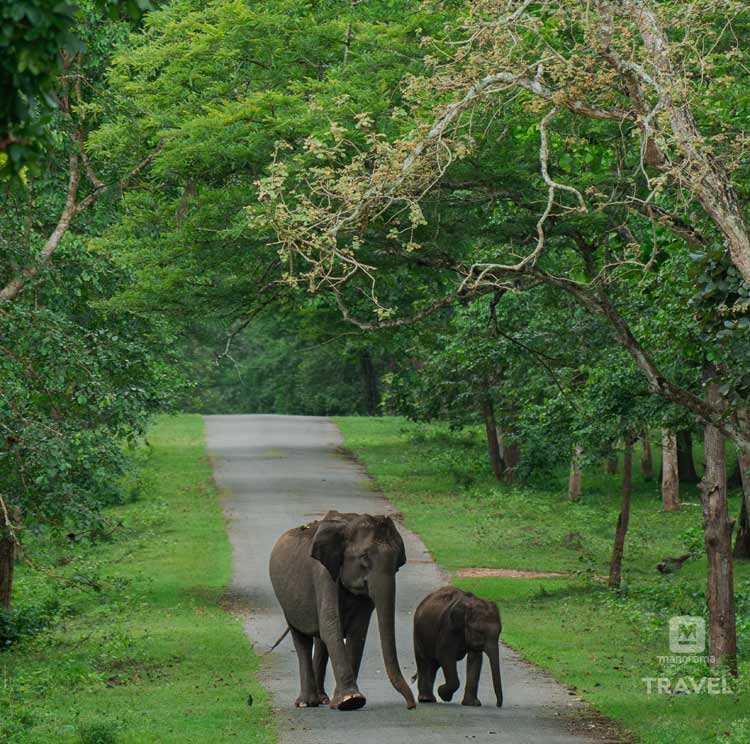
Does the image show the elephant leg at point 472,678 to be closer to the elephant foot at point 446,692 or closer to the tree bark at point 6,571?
the elephant foot at point 446,692

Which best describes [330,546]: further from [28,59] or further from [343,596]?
[28,59]

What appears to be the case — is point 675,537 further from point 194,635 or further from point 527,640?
point 194,635

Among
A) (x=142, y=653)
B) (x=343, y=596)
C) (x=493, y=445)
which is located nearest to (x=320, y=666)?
(x=343, y=596)

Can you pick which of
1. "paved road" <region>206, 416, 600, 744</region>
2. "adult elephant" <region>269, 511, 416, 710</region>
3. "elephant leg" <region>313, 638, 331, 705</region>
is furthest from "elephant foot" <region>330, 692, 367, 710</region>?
"elephant leg" <region>313, 638, 331, 705</region>

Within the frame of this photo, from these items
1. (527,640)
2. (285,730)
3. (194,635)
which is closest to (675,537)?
(527,640)

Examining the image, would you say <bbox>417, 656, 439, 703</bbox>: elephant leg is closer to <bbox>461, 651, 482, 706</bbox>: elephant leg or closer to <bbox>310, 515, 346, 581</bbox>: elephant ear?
<bbox>461, 651, 482, 706</bbox>: elephant leg

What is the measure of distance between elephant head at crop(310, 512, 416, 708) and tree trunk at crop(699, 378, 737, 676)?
497cm

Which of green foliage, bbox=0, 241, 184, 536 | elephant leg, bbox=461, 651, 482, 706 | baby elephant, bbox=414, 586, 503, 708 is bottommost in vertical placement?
elephant leg, bbox=461, 651, 482, 706

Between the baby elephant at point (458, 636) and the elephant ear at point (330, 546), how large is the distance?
1256 mm

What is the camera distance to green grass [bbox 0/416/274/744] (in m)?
11.8

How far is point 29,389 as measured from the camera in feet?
53.0

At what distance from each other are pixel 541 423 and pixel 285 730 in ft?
39.9

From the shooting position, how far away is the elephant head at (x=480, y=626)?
12.9 m

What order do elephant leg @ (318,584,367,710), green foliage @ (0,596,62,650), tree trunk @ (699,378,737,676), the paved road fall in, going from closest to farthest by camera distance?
the paved road, elephant leg @ (318,584,367,710), tree trunk @ (699,378,737,676), green foliage @ (0,596,62,650)
